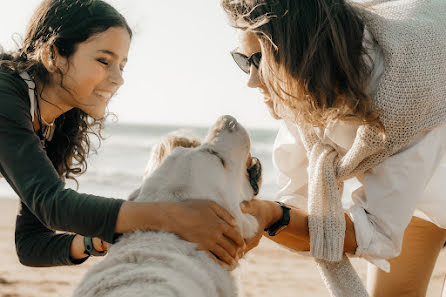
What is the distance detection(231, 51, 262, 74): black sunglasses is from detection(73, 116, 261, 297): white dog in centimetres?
46

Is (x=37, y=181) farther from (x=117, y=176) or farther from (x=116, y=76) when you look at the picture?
A: (x=117, y=176)

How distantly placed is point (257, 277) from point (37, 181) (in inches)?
154

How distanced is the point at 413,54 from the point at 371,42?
0.67 ft

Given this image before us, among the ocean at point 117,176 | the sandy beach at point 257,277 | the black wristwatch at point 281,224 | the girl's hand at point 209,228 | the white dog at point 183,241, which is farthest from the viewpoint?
the ocean at point 117,176

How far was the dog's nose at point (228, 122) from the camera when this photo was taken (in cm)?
204

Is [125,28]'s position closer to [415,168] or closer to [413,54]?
[413,54]

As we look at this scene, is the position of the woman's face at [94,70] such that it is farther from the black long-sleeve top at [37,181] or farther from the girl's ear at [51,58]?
the black long-sleeve top at [37,181]

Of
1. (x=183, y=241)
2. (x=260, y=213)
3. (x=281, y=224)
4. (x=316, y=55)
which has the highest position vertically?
(x=316, y=55)

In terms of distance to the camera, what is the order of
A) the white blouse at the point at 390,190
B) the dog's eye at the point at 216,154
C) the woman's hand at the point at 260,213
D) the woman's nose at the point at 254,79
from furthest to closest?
the woman's nose at the point at 254,79, the white blouse at the point at 390,190, the woman's hand at the point at 260,213, the dog's eye at the point at 216,154

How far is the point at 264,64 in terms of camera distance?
7.38 ft

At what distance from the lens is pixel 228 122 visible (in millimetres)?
2076

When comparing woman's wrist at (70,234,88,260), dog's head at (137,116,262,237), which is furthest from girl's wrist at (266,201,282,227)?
woman's wrist at (70,234,88,260)

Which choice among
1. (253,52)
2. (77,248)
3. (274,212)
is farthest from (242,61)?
(77,248)

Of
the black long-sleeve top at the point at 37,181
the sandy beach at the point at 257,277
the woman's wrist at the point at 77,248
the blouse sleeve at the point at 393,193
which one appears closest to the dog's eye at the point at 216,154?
the black long-sleeve top at the point at 37,181
